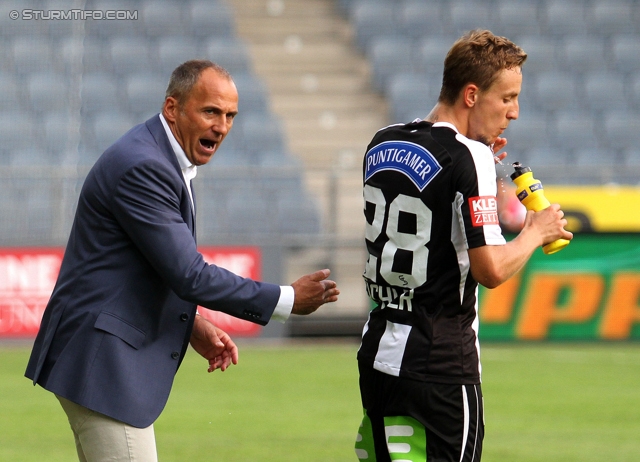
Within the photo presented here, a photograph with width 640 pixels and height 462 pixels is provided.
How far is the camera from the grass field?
7.19m

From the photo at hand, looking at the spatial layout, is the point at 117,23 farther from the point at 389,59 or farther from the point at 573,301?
the point at 573,301

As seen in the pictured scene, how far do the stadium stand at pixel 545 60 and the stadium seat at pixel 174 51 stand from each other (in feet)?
Answer: 10.1

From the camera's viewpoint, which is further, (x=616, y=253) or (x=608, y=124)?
(x=608, y=124)

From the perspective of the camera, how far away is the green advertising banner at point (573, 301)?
41.5 feet

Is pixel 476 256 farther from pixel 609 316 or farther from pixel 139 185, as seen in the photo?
pixel 609 316

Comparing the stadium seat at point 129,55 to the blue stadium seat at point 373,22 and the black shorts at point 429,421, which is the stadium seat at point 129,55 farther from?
the black shorts at point 429,421

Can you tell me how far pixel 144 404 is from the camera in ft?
11.7

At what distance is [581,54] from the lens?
1897 centimetres

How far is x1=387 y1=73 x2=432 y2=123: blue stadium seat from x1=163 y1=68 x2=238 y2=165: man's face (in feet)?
46.5

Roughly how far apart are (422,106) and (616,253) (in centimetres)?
601

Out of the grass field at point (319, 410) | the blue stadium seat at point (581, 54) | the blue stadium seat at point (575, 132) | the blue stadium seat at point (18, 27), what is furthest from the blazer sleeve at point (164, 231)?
the blue stadium seat at point (581, 54)

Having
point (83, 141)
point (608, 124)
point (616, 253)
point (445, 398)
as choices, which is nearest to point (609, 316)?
point (616, 253)

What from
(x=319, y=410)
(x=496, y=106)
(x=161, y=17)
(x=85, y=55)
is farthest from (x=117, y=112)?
(x=496, y=106)

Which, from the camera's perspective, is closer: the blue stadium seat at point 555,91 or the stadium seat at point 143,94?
the stadium seat at point 143,94
